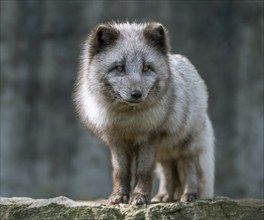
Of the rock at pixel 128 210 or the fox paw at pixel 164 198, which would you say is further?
the fox paw at pixel 164 198

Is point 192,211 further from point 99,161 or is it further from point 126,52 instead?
point 99,161

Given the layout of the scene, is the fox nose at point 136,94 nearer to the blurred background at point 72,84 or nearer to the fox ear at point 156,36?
the fox ear at point 156,36

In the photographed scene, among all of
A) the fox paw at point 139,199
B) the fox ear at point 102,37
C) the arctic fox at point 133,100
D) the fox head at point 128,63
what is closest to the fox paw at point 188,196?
the arctic fox at point 133,100

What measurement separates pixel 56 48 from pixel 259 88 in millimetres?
2769

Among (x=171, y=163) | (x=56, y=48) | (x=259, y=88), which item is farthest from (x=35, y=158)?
(x=171, y=163)

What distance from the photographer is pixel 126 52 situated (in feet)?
19.5

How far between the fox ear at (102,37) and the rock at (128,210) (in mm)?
1189

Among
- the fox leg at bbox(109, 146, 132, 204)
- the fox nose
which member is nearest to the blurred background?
the fox leg at bbox(109, 146, 132, 204)

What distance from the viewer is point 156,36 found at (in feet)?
20.2

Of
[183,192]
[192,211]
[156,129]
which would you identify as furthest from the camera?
[183,192]

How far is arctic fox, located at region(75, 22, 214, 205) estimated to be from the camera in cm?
589

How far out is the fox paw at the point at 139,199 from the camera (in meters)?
5.83

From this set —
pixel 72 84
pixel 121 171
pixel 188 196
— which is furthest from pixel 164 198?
pixel 72 84

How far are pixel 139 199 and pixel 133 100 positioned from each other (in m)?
0.75
